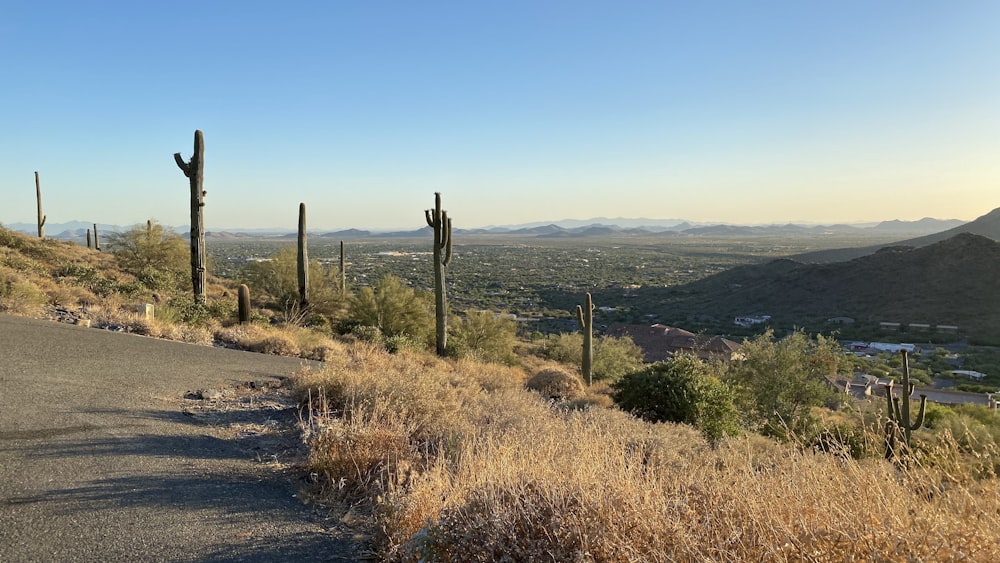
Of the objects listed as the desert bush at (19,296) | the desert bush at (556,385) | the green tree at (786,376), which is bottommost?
the green tree at (786,376)

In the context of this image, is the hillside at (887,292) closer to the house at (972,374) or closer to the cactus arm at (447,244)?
the house at (972,374)

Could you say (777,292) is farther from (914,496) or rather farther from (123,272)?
(914,496)

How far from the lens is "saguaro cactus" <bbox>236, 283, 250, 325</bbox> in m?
13.9

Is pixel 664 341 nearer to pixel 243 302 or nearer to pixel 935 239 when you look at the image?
pixel 243 302

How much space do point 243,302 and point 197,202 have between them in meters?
3.97

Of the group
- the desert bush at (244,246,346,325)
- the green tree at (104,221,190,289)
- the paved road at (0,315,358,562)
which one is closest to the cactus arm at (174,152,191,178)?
the desert bush at (244,246,346,325)

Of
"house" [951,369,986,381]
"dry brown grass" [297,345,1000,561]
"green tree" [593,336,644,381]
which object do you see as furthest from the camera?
"house" [951,369,986,381]

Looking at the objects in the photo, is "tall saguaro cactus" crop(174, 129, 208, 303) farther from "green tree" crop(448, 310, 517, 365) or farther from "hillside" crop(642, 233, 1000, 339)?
"hillside" crop(642, 233, 1000, 339)

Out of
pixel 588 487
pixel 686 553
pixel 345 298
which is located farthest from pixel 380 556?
pixel 345 298

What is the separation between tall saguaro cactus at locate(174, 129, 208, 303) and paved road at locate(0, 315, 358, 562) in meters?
8.01

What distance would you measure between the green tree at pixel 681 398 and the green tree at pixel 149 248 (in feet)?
70.4

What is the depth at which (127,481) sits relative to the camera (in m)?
4.71

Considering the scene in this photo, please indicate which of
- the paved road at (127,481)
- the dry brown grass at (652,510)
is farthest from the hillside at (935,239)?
the paved road at (127,481)

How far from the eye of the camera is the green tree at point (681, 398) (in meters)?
11.1
